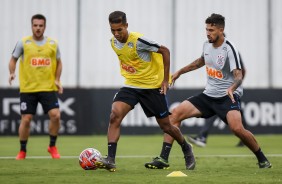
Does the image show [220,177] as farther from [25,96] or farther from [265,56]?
[265,56]

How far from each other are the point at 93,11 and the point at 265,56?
17.3 ft

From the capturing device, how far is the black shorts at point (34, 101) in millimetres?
14359

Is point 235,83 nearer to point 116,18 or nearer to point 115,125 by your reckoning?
point 115,125

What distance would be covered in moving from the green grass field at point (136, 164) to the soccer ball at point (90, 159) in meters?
0.08

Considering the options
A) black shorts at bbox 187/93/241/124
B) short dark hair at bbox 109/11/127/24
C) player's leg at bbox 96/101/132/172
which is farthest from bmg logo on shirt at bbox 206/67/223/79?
short dark hair at bbox 109/11/127/24

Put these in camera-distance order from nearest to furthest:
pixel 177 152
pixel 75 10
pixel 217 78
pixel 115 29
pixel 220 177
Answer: pixel 220 177, pixel 115 29, pixel 217 78, pixel 177 152, pixel 75 10

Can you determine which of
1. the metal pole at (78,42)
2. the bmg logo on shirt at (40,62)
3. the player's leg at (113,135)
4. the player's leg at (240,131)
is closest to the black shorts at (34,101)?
the bmg logo on shirt at (40,62)

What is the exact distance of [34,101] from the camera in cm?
1448

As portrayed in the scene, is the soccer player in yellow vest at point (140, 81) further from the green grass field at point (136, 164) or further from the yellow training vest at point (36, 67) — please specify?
the yellow training vest at point (36, 67)

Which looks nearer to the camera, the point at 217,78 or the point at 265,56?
the point at 217,78

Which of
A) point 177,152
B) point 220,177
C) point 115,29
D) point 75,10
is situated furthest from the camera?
point 75,10

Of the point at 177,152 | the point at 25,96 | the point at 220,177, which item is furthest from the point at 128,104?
the point at 177,152

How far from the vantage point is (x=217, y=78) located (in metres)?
11.9

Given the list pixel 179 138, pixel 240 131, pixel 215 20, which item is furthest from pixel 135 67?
pixel 240 131
